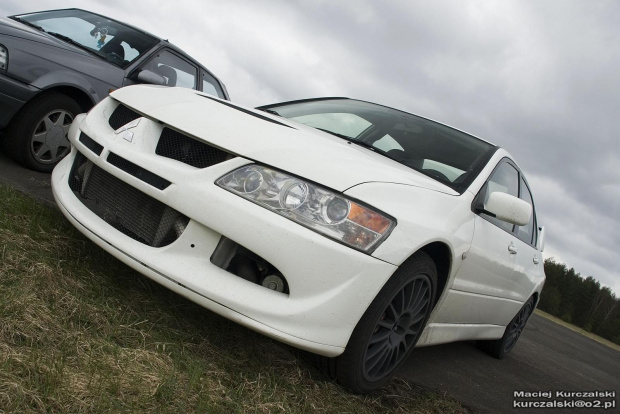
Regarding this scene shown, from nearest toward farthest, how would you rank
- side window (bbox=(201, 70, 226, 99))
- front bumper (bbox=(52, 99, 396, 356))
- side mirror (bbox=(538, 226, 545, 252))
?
front bumper (bbox=(52, 99, 396, 356)), side mirror (bbox=(538, 226, 545, 252)), side window (bbox=(201, 70, 226, 99))

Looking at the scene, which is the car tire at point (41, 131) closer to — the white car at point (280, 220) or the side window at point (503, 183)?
the white car at point (280, 220)

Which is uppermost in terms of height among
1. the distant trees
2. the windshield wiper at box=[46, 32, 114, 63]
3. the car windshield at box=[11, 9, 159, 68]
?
the car windshield at box=[11, 9, 159, 68]

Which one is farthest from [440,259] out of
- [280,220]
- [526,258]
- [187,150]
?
[526,258]

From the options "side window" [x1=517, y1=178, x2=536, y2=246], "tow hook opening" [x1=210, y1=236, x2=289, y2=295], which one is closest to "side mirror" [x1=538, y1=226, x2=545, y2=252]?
"side window" [x1=517, y1=178, x2=536, y2=246]

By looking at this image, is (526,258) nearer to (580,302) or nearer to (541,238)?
(541,238)

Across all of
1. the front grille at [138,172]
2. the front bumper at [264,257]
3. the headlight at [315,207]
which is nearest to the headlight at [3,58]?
the front grille at [138,172]

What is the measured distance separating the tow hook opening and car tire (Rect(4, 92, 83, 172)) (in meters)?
2.71

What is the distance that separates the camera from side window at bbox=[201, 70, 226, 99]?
656 centimetres

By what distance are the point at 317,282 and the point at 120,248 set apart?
2.94 feet

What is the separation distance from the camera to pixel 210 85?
671cm

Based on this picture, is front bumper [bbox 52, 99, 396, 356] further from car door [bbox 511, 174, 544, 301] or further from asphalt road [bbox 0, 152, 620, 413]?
car door [bbox 511, 174, 544, 301]

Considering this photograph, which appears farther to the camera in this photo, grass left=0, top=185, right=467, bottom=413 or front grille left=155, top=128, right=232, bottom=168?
front grille left=155, top=128, right=232, bottom=168

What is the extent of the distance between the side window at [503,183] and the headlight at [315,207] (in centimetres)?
127

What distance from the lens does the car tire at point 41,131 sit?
4574 millimetres
